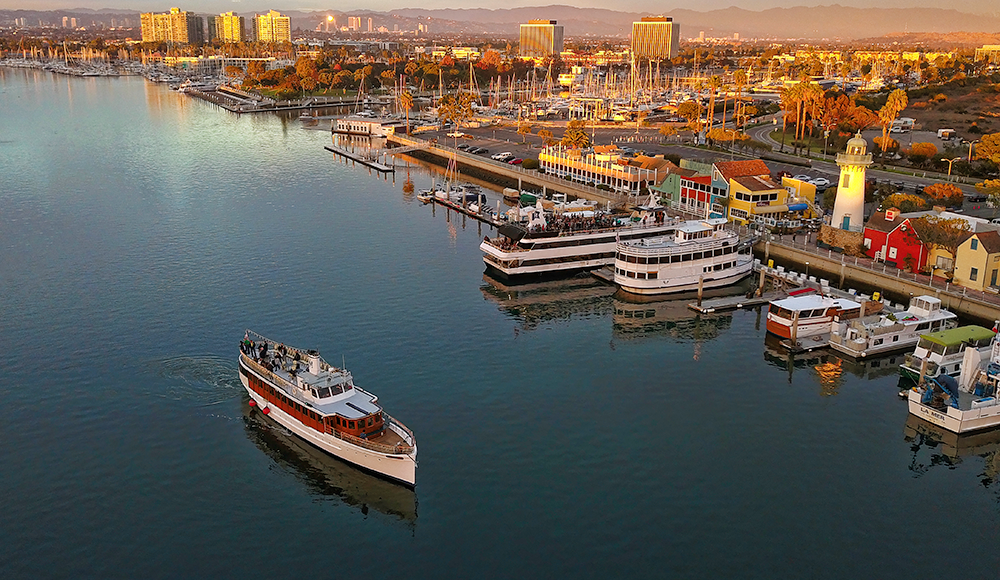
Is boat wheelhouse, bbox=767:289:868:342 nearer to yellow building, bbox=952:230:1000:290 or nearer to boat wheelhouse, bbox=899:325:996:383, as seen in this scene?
boat wheelhouse, bbox=899:325:996:383

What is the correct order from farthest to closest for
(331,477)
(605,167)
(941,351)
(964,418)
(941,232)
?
(605,167)
(941,232)
(941,351)
(964,418)
(331,477)

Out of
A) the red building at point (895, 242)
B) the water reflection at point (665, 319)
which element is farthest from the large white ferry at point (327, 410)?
the red building at point (895, 242)

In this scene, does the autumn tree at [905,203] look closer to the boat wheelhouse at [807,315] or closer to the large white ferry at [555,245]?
the large white ferry at [555,245]

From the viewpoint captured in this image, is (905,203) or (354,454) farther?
(905,203)

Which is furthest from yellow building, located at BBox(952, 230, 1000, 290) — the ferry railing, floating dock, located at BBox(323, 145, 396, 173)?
floating dock, located at BBox(323, 145, 396, 173)

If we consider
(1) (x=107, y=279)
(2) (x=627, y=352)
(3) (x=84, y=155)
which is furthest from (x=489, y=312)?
(3) (x=84, y=155)

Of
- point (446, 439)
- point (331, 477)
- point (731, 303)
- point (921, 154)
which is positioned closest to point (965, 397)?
point (731, 303)

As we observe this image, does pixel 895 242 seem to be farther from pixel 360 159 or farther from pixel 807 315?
pixel 360 159
